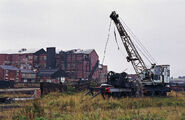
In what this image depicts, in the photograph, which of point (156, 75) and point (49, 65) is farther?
point (49, 65)

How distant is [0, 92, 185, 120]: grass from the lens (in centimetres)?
1062

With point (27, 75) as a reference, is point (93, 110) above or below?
below

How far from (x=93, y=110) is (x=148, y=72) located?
18206mm

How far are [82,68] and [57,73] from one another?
8514mm

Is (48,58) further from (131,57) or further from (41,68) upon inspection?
(131,57)

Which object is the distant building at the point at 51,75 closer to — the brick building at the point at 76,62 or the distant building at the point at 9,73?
the brick building at the point at 76,62

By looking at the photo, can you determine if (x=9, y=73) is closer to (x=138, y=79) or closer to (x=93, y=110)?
(x=138, y=79)

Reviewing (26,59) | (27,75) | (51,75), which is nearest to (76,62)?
(51,75)

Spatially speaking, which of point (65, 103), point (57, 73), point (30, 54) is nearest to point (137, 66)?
point (65, 103)

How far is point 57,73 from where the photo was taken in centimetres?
6894

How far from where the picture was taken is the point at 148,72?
100 ft

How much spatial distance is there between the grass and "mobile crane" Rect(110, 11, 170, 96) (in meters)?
9.54

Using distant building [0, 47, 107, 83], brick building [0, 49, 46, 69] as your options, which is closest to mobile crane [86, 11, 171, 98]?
distant building [0, 47, 107, 83]

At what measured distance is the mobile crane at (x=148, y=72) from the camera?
96.0ft
